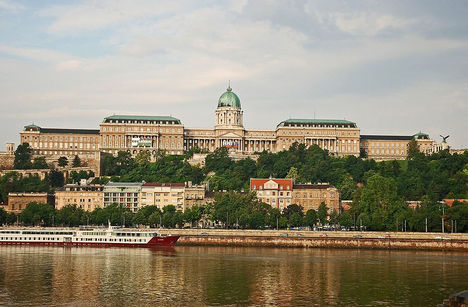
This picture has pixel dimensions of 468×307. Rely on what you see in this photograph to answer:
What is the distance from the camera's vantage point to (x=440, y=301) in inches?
1922

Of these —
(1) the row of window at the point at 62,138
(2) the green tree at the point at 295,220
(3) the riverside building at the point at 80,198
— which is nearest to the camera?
(2) the green tree at the point at 295,220

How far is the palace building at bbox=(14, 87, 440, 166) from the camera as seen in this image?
575 ft

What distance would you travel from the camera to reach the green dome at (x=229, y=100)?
614ft

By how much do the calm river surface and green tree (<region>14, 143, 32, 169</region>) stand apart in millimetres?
72570

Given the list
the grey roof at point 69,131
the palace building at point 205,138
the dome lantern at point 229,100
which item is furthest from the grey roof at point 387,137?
the grey roof at point 69,131

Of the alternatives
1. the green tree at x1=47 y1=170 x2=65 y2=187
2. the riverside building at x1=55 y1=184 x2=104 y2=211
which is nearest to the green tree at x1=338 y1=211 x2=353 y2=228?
the riverside building at x1=55 y1=184 x2=104 y2=211

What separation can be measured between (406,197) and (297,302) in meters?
73.4

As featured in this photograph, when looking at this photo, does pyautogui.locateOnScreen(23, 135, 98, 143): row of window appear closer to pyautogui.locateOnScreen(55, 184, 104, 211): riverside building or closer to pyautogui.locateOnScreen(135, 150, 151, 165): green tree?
pyautogui.locateOnScreen(135, 150, 151, 165): green tree

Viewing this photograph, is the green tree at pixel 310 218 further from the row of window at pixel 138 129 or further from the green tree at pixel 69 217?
the row of window at pixel 138 129

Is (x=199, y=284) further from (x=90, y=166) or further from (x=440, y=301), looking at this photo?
(x=90, y=166)

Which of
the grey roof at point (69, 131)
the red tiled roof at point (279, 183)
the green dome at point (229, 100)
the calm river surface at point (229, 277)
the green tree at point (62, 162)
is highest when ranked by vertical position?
the green dome at point (229, 100)

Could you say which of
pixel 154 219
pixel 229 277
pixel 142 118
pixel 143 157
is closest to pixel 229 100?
pixel 142 118

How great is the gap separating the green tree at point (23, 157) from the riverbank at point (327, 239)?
69.0m

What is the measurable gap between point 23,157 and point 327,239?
86921mm
